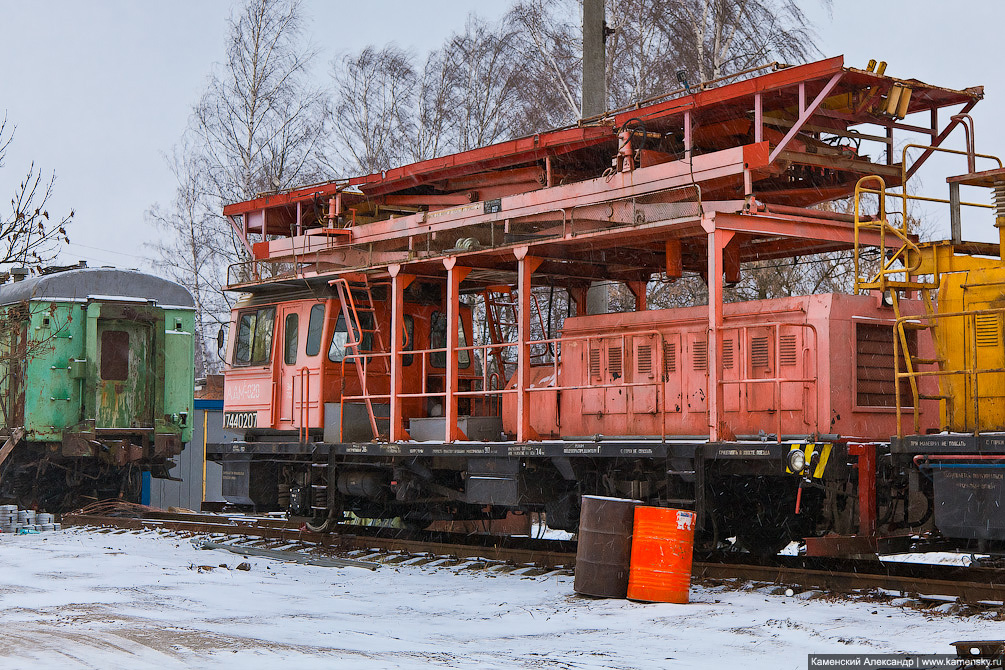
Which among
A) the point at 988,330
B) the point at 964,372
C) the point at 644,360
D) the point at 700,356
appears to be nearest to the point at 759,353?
the point at 700,356

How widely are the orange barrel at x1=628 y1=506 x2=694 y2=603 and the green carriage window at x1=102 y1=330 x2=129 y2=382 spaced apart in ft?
38.6

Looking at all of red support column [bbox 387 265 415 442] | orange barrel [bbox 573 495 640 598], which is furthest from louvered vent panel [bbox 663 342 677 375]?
red support column [bbox 387 265 415 442]

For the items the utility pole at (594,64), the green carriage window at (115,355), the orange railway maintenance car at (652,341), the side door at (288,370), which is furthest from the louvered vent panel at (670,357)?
the green carriage window at (115,355)

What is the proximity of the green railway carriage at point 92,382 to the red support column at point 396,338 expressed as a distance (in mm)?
6687

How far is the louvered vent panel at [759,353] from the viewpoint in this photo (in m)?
11.0

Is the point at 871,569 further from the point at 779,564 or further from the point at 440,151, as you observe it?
the point at 440,151

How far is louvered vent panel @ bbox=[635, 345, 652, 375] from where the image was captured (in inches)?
469

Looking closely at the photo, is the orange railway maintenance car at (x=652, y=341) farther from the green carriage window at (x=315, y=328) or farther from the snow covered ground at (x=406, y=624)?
the snow covered ground at (x=406, y=624)

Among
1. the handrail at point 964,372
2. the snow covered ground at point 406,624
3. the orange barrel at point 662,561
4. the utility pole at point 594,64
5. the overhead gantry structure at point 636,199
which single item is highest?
the utility pole at point 594,64

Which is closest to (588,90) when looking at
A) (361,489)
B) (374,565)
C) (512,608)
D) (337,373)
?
(337,373)

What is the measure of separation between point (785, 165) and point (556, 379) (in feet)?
11.2

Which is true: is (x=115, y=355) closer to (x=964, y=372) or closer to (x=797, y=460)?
(x=797, y=460)

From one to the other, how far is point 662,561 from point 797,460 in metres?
1.47

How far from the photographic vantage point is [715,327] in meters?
10.3
